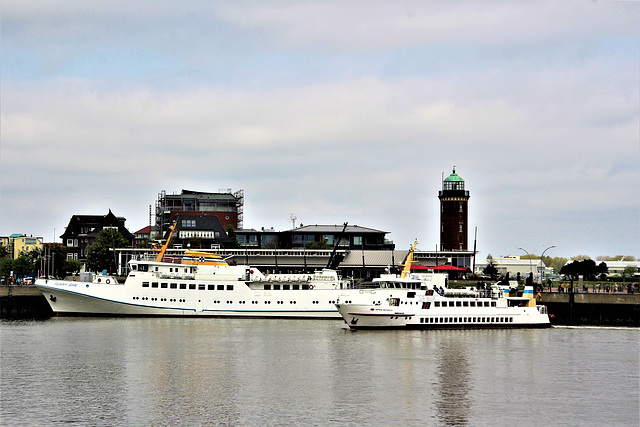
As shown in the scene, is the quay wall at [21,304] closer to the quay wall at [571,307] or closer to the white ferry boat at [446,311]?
the quay wall at [571,307]

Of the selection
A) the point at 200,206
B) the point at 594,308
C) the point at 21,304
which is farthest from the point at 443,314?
the point at 200,206

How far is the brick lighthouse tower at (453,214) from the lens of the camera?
153 meters

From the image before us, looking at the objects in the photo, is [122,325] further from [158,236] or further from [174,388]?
[158,236]

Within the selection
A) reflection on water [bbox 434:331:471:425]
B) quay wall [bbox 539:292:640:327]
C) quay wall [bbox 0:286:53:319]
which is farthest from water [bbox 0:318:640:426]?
quay wall [bbox 0:286:53:319]

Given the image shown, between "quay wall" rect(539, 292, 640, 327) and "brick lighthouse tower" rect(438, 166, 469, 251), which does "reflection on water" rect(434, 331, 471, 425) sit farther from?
"brick lighthouse tower" rect(438, 166, 469, 251)

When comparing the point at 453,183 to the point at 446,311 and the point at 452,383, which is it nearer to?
the point at 446,311

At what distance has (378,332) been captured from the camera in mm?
72750

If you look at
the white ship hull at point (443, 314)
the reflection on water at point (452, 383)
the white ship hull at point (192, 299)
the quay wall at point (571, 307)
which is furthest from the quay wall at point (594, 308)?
the reflection on water at point (452, 383)

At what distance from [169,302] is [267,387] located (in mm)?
41117

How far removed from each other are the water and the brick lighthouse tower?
258 ft

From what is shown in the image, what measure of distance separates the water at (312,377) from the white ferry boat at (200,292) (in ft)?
38.7

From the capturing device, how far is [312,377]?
49969 millimetres

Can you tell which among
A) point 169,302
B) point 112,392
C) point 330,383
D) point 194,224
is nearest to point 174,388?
point 112,392

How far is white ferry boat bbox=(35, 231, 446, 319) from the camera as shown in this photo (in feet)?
282
